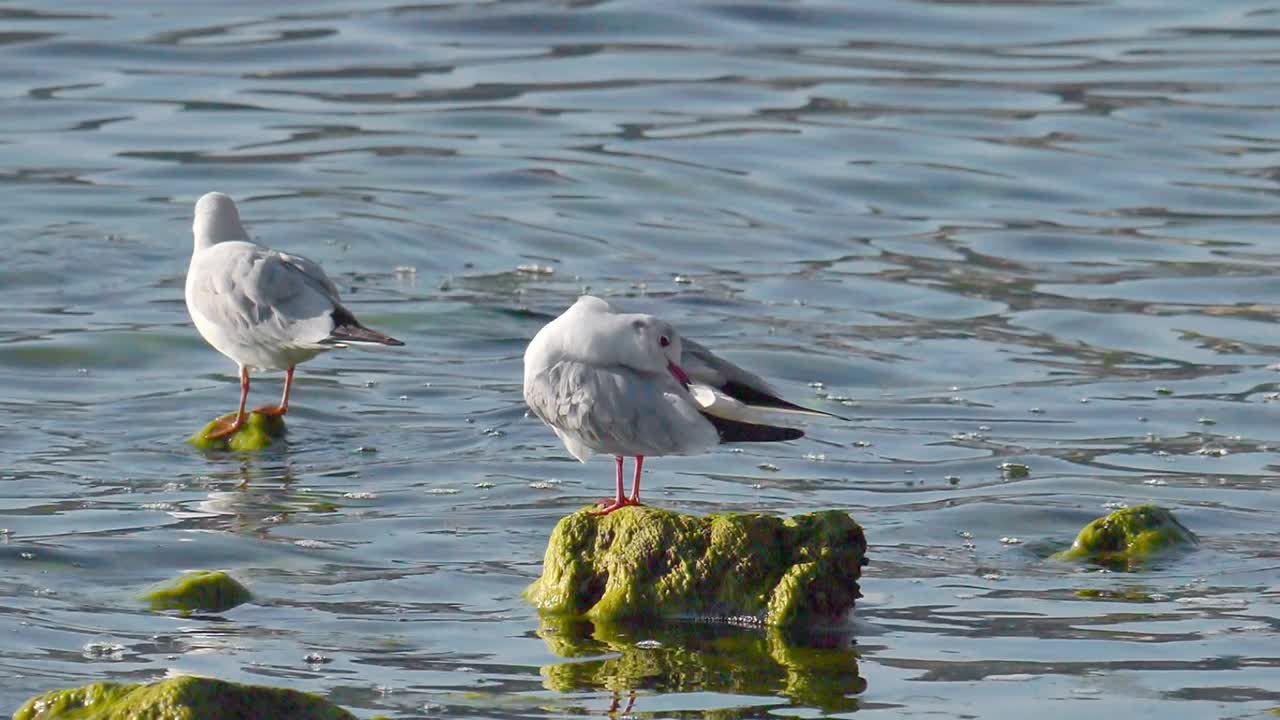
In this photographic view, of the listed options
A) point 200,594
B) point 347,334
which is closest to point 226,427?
point 347,334

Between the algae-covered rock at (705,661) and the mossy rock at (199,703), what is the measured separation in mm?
887

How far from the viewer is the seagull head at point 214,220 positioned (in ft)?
32.3

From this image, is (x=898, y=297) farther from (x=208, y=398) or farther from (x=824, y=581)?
(x=824, y=581)

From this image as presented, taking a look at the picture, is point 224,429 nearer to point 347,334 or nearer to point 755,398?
point 347,334

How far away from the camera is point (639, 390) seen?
6.85m

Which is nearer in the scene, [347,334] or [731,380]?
[731,380]

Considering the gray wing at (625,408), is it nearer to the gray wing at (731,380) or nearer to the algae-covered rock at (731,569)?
the gray wing at (731,380)

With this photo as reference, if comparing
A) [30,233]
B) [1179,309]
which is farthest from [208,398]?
[1179,309]

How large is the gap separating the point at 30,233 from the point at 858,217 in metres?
5.43

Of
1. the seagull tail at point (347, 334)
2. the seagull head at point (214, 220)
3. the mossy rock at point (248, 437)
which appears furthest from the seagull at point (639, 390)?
the seagull head at point (214, 220)

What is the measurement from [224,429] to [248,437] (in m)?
0.13

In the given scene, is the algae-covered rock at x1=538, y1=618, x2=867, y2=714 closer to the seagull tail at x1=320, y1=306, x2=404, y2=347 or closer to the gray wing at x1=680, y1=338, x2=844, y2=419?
the gray wing at x1=680, y1=338, x2=844, y2=419

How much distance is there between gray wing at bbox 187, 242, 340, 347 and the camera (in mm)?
9008

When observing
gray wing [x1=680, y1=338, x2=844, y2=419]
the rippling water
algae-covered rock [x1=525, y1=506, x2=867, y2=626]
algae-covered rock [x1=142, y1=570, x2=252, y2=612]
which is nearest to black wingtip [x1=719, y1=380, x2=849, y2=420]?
gray wing [x1=680, y1=338, x2=844, y2=419]
